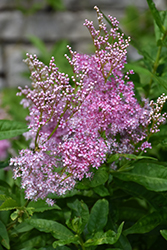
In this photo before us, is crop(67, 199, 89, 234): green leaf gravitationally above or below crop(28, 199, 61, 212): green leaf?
below

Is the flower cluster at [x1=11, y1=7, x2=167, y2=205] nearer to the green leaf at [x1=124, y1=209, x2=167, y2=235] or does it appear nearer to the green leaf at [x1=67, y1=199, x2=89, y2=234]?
the green leaf at [x1=67, y1=199, x2=89, y2=234]

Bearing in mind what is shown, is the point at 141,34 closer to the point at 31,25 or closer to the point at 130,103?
the point at 31,25

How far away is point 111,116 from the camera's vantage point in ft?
3.21

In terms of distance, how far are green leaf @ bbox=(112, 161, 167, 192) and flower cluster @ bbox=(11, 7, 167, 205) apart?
0.08m

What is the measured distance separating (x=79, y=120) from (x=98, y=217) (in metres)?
0.32

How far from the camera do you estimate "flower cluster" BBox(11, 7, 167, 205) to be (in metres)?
0.95

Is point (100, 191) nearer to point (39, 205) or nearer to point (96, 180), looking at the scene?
point (96, 180)

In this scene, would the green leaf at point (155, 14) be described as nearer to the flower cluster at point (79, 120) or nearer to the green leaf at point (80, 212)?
the flower cluster at point (79, 120)

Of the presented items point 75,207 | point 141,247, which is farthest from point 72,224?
point 141,247

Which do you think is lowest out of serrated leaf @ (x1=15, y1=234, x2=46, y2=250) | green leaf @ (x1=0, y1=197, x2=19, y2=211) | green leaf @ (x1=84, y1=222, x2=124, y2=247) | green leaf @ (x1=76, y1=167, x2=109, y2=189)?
serrated leaf @ (x1=15, y1=234, x2=46, y2=250)

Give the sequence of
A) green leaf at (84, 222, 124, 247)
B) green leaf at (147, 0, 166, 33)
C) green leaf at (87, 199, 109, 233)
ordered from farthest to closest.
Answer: green leaf at (147, 0, 166, 33) < green leaf at (87, 199, 109, 233) < green leaf at (84, 222, 124, 247)

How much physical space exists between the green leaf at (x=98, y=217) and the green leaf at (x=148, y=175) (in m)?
0.11

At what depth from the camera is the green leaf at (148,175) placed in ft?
3.35

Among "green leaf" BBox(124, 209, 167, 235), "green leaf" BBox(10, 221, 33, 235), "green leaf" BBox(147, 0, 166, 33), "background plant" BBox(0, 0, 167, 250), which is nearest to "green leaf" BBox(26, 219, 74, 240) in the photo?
"background plant" BBox(0, 0, 167, 250)
